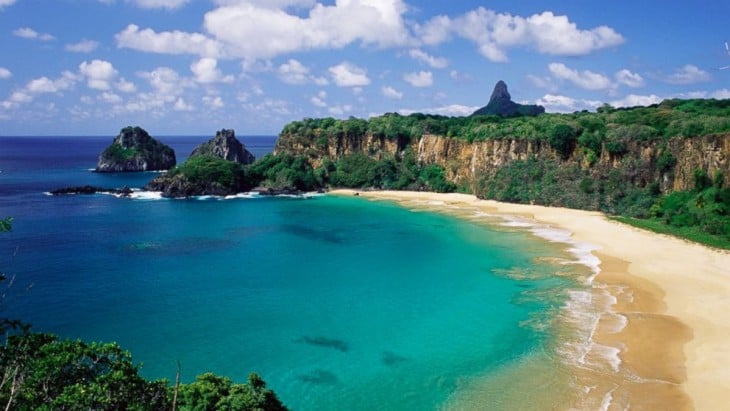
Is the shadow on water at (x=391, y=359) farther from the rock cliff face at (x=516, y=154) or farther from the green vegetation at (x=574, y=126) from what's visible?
the green vegetation at (x=574, y=126)

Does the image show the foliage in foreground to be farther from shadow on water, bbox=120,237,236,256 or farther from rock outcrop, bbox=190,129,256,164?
rock outcrop, bbox=190,129,256,164

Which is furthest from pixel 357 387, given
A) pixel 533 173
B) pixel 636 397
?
pixel 533 173

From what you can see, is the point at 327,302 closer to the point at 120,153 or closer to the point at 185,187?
the point at 185,187

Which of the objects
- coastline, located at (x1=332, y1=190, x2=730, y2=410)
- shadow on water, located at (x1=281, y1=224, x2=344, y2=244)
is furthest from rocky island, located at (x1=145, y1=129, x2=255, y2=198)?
coastline, located at (x1=332, y1=190, x2=730, y2=410)

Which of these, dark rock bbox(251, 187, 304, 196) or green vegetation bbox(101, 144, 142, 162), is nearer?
dark rock bbox(251, 187, 304, 196)

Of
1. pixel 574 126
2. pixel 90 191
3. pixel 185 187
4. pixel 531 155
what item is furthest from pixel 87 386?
pixel 90 191

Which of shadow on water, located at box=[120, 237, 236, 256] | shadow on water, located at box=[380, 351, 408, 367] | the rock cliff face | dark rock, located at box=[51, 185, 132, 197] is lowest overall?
shadow on water, located at box=[380, 351, 408, 367]
